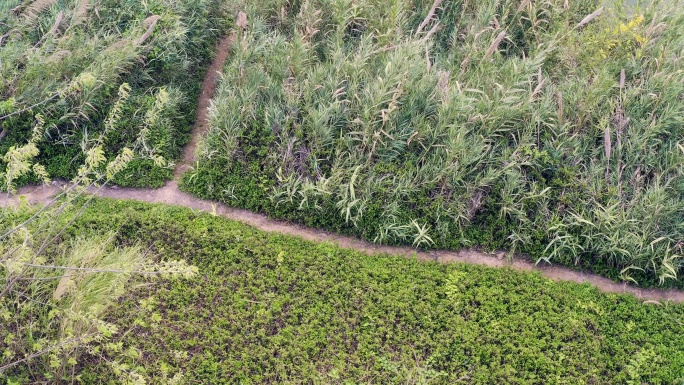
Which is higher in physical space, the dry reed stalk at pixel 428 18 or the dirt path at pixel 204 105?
the dry reed stalk at pixel 428 18

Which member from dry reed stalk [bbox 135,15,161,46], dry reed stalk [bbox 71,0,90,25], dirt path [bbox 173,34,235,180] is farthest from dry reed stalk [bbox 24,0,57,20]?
dirt path [bbox 173,34,235,180]

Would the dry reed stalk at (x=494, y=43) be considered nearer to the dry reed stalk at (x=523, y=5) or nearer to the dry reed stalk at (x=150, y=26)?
the dry reed stalk at (x=523, y=5)

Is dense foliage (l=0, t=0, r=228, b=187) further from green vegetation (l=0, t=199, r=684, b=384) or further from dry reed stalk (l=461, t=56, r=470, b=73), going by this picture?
dry reed stalk (l=461, t=56, r=470, b=73)

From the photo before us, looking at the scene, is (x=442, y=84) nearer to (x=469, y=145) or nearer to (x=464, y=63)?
(x=464, y=63)

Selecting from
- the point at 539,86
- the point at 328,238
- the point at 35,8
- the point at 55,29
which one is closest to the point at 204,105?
the point at 55,29

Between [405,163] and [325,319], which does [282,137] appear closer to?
[405,163]

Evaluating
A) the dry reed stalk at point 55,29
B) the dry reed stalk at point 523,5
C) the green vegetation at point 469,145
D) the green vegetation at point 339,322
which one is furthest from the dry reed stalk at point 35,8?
the dry reed stalk at point 523,5
